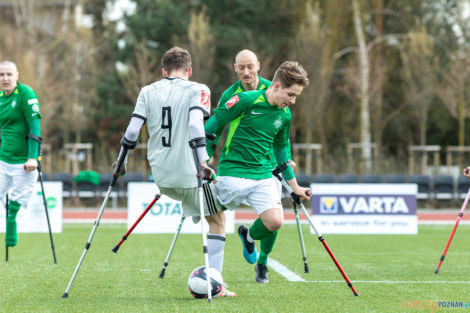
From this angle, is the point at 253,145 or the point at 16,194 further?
the point at 16,194

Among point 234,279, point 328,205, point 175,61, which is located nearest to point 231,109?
point 175,61

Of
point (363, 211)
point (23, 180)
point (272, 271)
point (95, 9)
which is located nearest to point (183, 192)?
point (272, 271)

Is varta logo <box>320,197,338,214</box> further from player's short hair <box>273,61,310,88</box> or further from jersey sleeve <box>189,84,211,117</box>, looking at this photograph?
jersey sleeve <box>189,84,211,117</box>

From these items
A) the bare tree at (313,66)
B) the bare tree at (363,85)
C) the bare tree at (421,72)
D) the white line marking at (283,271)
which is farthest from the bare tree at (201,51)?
the white line marking at (283,271)

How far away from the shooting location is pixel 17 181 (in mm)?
9367

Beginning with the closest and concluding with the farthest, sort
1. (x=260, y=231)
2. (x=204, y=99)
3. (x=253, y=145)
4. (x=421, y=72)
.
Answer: (x=204, y=99)
(x=253, y=145)
(x=260, y=231)
(x=421, y=72)

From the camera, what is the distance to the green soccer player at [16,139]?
9148 mm

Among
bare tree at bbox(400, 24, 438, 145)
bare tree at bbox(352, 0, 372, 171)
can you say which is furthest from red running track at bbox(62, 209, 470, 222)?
bare tree at bbox(400, 24, 438, 145)

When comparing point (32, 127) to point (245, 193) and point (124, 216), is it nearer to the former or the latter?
point (245, 193)

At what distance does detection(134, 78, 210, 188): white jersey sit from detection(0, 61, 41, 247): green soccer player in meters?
2.97

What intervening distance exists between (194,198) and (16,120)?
11.4ft

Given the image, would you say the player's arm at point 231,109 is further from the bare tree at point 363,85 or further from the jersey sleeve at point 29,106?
the bare tree at point 363,85

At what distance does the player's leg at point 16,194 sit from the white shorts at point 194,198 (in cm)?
317

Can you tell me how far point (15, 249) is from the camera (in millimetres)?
11797
